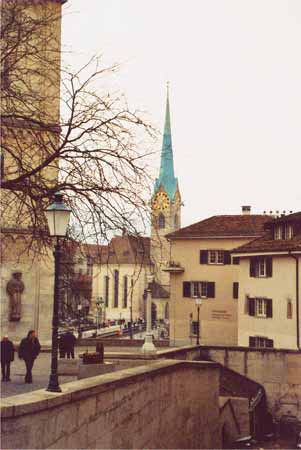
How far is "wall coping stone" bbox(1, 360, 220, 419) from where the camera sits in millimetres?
8844

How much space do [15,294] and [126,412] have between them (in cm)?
1392

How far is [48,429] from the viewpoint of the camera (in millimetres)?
9633

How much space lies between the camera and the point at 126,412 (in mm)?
12898

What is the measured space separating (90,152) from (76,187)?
2.29 feet

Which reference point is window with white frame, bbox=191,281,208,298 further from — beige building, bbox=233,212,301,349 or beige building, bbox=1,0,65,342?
beige building, bbox=1,0,65,342

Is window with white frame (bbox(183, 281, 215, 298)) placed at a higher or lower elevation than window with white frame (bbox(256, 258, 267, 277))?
lower

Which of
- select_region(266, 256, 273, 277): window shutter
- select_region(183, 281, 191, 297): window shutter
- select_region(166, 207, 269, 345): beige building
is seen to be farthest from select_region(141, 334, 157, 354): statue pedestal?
select_region(183, 281, 191, 297): window shutter

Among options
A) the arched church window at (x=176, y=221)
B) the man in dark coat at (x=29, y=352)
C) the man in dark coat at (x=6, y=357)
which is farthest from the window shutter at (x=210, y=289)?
the arched church window at (x=176, y=221)

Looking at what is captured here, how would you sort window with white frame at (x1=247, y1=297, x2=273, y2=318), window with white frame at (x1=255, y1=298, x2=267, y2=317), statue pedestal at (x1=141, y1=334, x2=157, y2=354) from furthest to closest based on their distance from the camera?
1. window with white frame at (x1=255, y1=298, x2=267, y2=317)
2. window with white frame at (x1=247, y1=297, x2=273, y2=318)
3. statue pedestal at (x1=141, y1=334, x2=157, y2=354)

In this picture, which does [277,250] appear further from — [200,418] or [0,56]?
[0,56]

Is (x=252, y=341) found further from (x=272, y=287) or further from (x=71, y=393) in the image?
(x=71, y=393)

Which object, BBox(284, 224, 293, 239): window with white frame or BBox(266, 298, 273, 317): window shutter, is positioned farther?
BBox(284, 224, 293, 239): window with white frame

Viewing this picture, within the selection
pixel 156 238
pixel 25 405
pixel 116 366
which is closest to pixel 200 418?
pixel 116 366

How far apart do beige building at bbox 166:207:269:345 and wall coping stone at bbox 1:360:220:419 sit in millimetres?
32512
